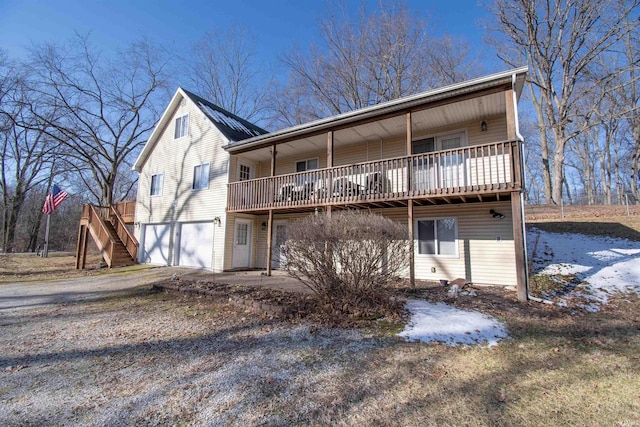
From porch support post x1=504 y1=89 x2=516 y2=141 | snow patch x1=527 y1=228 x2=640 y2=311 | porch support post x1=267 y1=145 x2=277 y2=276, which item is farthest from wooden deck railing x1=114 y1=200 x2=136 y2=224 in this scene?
snow patch x1=527 y1=228 x2=640 y2=311

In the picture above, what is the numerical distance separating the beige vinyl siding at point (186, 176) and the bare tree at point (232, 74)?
12.5 meters

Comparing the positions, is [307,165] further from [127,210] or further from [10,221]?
[10,221]

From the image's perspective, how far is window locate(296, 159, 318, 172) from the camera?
13258 millimetres

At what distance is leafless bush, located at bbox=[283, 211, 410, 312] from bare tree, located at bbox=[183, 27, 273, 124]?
80.6 ft

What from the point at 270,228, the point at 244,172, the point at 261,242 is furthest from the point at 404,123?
the point at 261,242

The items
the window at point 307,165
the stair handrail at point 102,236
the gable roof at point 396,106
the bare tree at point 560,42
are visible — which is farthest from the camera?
the bare tree at point 560,42

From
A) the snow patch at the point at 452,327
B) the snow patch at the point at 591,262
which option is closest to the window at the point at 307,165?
the snow patch at the point at 452,327

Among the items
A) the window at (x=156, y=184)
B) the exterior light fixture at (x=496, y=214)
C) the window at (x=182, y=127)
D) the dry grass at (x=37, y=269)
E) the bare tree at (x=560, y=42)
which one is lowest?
the dry grass at (x=37, y=269)

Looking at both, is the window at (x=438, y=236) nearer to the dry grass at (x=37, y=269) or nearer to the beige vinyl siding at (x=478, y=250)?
the beige vinyl siding at (x=478, y=250)

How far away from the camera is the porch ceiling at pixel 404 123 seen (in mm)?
8578

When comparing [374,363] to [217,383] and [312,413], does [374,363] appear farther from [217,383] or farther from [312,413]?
[217,383]

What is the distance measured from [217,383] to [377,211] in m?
8.54

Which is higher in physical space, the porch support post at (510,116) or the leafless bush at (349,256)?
the porch support post at (510,116)

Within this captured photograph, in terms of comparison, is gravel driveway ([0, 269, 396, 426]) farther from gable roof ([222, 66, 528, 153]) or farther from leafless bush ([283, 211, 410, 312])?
Result: gable roof ([222, 66, 528, 153])
